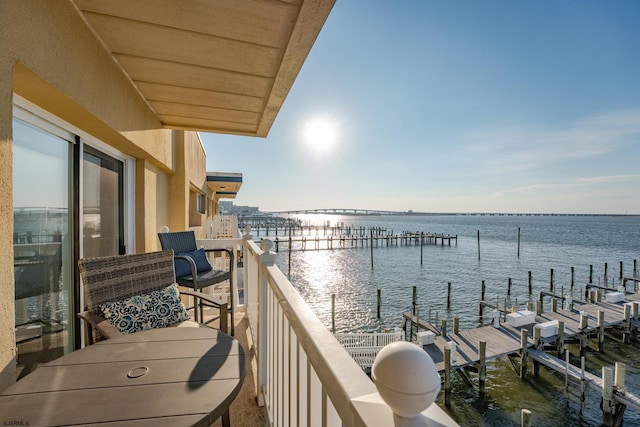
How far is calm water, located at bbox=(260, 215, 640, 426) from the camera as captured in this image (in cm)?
795

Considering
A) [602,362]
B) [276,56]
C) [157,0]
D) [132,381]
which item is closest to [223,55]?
[276,56]

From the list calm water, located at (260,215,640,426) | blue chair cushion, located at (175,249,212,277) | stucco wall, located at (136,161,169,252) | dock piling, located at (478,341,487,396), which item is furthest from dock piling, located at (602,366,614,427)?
stucco wall, located at (136,161,169,252)

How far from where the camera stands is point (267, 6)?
4.69 feet

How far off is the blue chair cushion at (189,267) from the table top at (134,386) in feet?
5.51

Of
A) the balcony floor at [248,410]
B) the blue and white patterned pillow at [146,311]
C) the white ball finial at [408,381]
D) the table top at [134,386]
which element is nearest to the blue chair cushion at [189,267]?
the blue and white patterned pillow at [146,311]

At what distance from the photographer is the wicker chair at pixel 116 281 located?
1.67 metres

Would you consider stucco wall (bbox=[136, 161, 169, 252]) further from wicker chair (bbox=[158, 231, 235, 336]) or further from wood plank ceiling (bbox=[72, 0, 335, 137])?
wood plank ceiling (bbox=[72, 0, 335, 137])

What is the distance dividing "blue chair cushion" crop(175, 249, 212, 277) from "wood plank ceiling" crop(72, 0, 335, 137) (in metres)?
1.58

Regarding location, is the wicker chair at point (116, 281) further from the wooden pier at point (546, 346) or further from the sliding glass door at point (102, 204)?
the wooden pier at point (546, 346)

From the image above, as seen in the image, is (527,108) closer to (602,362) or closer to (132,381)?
(602,362)

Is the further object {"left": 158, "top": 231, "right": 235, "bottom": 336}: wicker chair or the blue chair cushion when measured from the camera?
the blue chair cushion

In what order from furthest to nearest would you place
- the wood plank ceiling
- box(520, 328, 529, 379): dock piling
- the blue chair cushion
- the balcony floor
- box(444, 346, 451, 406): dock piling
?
box(520, 328, 529, 379): dock piling
box(444, 346, 451, 406): dock piling
the blue chair cushion
the balcony floor
the wood plank ceiling

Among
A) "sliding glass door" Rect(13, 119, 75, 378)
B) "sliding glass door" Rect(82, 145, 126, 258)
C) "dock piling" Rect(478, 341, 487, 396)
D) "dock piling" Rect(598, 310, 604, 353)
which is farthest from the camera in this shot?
"dock piling" Rect(598, 310, 604, 353)

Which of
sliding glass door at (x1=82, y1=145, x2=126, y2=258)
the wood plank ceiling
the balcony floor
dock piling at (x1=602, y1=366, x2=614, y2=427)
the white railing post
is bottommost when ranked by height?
dock piling at (x1=602, y1=366, x2=614, y2=427)
